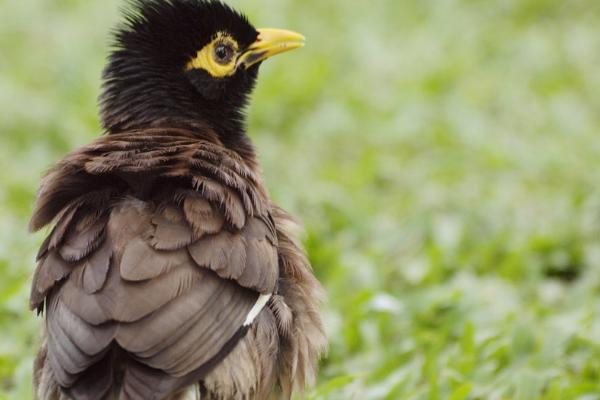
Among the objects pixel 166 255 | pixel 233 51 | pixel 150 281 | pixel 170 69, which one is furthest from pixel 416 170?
pixel 150 281

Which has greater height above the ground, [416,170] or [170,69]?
[416,170]

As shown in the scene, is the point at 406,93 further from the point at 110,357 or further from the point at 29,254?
the point at 110,357

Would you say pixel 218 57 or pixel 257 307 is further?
pixel 218 57

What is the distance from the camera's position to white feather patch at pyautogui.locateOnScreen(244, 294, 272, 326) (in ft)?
13.0

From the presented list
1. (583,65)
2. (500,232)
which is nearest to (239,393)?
(500,232)

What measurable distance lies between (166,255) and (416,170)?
14.5 ft

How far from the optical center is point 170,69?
4.88 m

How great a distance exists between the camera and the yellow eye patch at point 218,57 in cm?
495

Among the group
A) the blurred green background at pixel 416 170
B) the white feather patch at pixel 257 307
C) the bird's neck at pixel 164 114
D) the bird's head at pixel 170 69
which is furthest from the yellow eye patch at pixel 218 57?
the white feather patch at pixel 257 307

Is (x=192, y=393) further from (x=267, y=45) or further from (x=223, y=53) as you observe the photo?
(x=267, y=45)

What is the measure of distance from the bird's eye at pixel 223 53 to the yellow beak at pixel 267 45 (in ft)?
0.19

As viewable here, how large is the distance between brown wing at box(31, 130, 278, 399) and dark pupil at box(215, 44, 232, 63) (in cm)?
97

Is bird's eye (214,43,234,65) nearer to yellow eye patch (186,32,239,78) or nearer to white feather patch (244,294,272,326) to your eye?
yellow eye patch (186,32,239,78)

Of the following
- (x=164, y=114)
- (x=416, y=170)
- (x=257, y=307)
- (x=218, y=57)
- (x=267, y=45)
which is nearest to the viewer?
(x=257, y=307)
